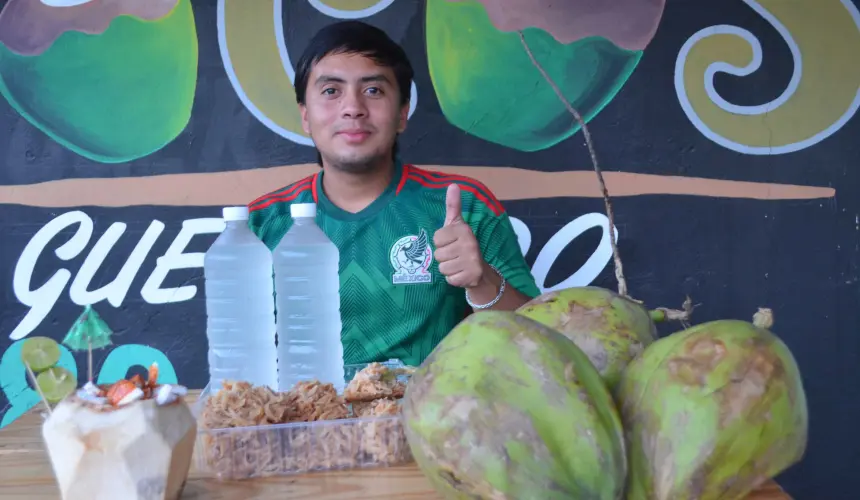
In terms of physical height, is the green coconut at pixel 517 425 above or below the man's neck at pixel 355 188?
below

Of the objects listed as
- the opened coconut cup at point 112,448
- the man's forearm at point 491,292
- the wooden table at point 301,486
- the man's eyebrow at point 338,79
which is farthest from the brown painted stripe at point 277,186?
the opened coconut cup at point 112,448

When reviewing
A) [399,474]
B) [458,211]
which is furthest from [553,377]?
[458,211]

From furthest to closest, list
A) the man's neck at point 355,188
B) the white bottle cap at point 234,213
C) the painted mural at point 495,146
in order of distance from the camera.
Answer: the painted mural at point 495,146 → the man's neck at point 355,188 → the white bottle cap at point 234,213

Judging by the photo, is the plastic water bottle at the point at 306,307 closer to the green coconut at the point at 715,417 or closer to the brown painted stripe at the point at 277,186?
the green coconut at the point at 715,417

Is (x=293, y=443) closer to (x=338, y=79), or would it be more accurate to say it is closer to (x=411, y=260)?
(x=411, y=260)

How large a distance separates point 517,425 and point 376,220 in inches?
52.3

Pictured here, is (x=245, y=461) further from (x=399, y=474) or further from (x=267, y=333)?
(x=267, y=333)

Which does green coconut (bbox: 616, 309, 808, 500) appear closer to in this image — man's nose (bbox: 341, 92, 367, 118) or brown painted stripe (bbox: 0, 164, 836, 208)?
man's nose (bbox: 341, 92, 367, 118)

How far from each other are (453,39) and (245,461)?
190cm

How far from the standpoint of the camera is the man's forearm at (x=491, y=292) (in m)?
1.65

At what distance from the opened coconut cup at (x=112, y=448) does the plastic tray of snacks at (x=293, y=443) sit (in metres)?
0.12

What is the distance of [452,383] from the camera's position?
70 centimetres

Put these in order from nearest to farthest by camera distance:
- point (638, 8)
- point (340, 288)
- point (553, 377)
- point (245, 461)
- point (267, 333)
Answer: point (553, 377), point (245, 461), point (267, 333), point (340, 288), point (638, 8)

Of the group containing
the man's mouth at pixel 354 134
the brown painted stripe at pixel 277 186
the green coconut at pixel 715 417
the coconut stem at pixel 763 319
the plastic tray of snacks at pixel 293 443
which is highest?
the man's mouth at pixel 354 134
